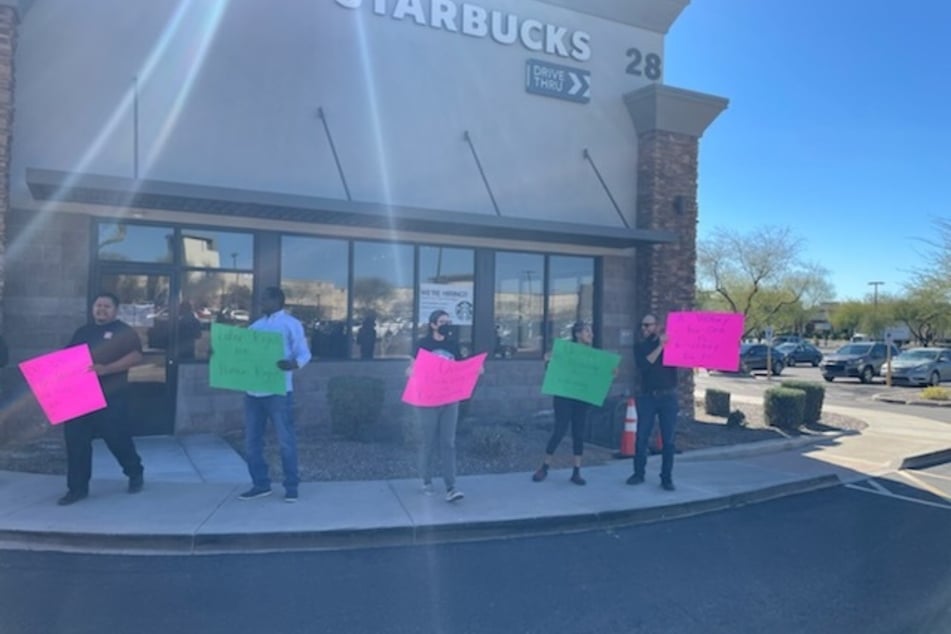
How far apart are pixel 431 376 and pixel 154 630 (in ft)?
10.4

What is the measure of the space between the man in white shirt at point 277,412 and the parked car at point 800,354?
119ft

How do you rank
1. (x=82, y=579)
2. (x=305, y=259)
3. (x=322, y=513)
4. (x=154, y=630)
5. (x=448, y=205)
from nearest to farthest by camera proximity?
(x=154, y=630) < (x=82, y=579) < (x=322, y=513) < (x=305, y=259) < (x=448, y=205)

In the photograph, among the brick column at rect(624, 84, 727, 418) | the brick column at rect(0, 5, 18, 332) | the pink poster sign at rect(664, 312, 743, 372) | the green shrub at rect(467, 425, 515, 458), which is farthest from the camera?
the brick column at rect(624, 84, 727, 418)

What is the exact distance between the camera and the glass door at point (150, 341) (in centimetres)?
966

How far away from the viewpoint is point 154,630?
13.3ft

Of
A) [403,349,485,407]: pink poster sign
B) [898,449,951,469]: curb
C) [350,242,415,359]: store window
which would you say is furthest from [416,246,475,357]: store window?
[898,449,951,469]: curb

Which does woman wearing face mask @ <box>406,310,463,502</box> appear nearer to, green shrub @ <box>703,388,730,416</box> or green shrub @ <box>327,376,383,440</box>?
green shrub @ <box>327,376,383,440</box>

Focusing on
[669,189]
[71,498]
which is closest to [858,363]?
[669,189]

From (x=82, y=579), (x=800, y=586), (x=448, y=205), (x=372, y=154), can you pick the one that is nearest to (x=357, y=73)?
(x=372, y=154)

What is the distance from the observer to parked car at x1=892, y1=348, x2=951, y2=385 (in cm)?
2625

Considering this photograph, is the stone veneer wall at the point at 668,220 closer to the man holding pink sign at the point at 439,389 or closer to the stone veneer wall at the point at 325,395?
the stone veneer wall at the point at 325,395

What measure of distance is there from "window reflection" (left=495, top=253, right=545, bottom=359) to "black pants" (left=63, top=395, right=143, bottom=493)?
733cm

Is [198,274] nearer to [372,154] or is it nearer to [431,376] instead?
[372,154]

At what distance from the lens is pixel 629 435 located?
9352 mm
